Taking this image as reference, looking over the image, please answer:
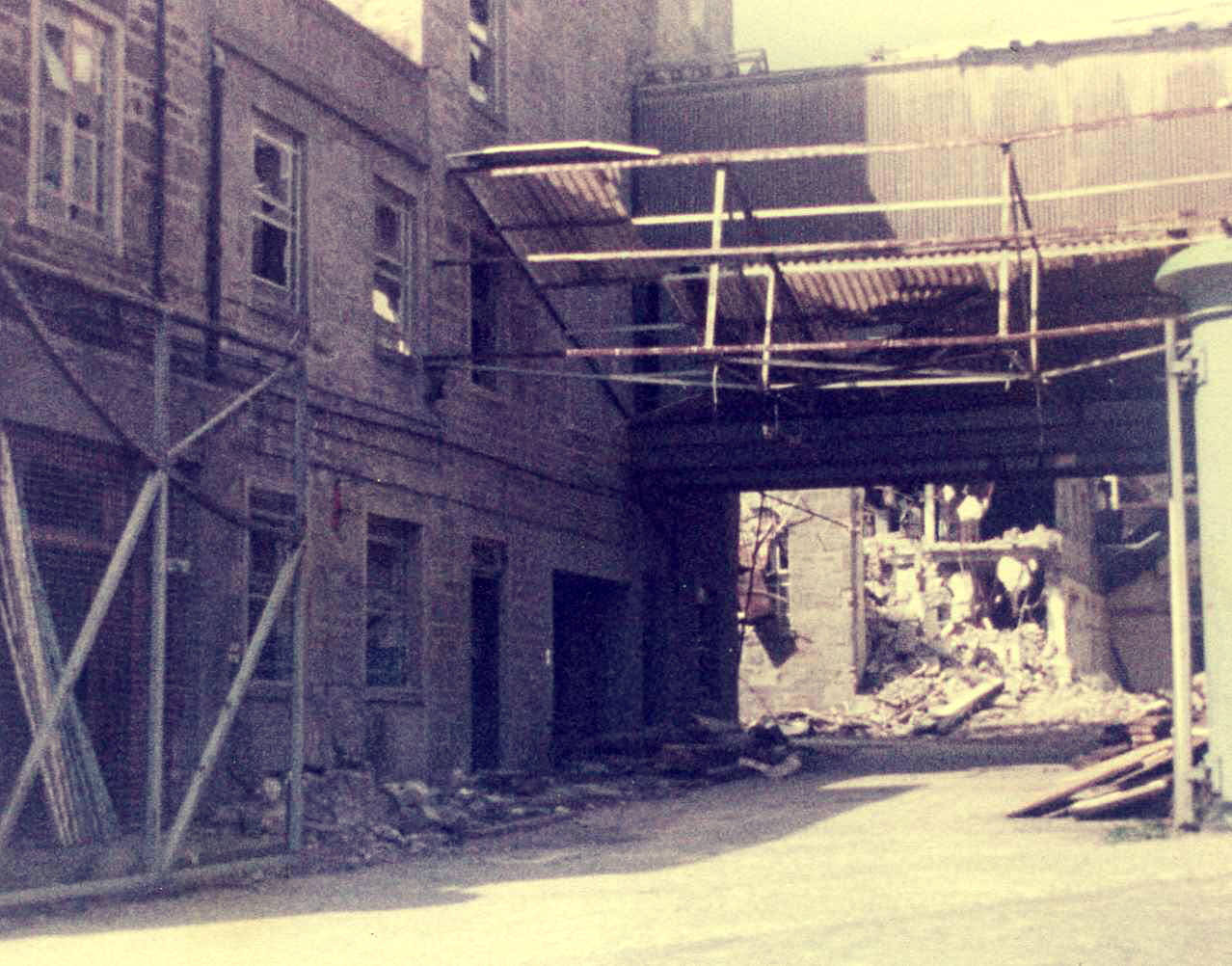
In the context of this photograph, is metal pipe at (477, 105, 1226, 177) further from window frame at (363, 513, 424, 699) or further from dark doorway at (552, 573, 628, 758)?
dark doorway at (552, 573, 628, 758)

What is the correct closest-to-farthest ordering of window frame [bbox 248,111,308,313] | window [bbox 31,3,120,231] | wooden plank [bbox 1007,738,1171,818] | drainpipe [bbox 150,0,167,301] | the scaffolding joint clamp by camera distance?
window [bbox 31,3,120,231] < the scaffolding joint clamp < drainpipe [bbox 150,0,167,301] < wooden plank [bbox 1007,738,1171,818] < window frame [bbox 248,111,308,313]

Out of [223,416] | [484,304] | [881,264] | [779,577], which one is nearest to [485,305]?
[484,304]

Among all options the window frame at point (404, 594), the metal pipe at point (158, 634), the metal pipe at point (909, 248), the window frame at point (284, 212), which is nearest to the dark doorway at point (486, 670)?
the window frame at point (404, 594)

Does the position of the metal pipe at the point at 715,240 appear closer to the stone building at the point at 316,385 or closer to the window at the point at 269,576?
the stone building at the point at 316,385

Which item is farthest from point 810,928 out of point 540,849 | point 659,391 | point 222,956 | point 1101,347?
point 659,391

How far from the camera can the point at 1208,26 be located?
22.7 m

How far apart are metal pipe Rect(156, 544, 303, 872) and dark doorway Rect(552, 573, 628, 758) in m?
9.87

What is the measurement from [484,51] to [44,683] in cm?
1121

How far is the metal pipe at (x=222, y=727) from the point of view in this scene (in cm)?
1092

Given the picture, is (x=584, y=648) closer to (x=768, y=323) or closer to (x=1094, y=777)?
(x=768, y=323)

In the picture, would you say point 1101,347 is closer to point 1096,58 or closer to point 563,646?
point 1096,58

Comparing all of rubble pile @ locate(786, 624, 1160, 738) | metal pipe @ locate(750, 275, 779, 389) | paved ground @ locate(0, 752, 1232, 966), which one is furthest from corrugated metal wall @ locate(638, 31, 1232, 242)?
rubble pile @ locate(786, 624, 1160, 738)

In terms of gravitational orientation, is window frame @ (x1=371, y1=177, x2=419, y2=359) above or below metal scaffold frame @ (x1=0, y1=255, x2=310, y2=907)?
above

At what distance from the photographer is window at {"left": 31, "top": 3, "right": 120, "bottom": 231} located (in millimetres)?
12781
